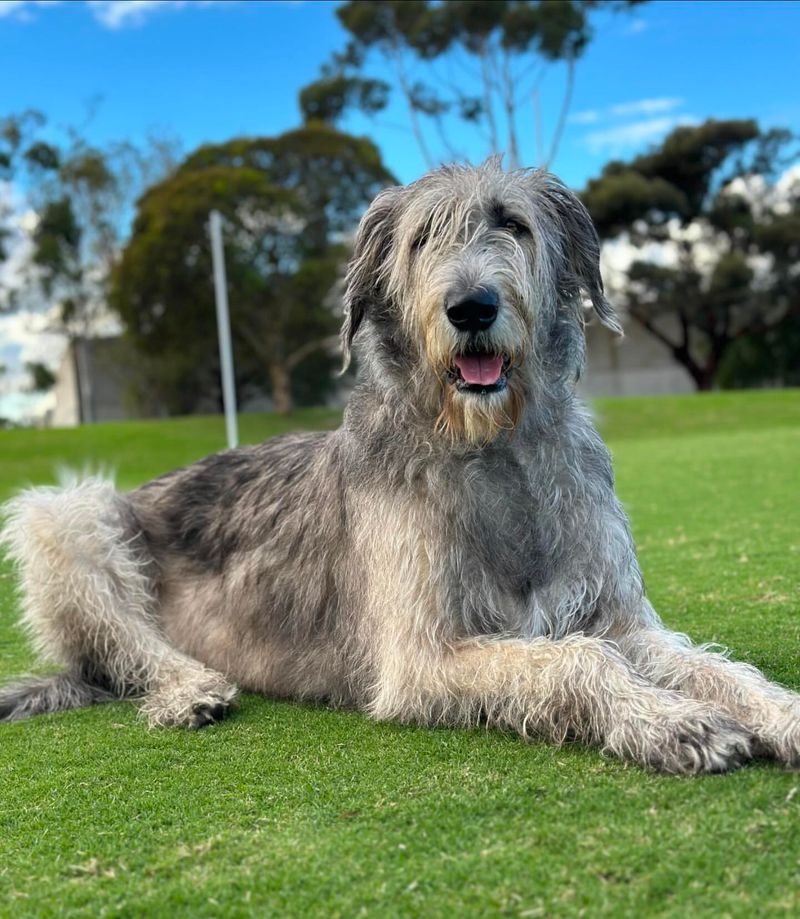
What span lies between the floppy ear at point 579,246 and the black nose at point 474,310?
32.7 inches

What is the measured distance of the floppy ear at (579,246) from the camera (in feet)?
16.0

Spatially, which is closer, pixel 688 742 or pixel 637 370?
pixel 688 742

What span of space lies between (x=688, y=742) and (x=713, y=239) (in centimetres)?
5488


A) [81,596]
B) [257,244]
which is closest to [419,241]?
[81,596]

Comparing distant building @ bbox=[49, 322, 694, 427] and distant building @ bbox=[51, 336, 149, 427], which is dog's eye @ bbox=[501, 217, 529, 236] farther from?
distant building @ bbox=[51, 336, 149, 427]

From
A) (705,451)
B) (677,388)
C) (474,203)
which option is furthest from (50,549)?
(677,388)

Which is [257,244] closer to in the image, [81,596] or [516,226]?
[81,596]

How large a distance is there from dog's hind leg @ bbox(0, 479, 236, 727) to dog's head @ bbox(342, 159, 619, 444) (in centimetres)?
193

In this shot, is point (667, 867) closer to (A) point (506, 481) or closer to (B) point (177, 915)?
(B) point (177, 915)

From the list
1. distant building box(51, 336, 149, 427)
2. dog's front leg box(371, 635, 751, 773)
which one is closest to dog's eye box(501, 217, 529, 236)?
dog's front leg box(371, 635, 751, 773)

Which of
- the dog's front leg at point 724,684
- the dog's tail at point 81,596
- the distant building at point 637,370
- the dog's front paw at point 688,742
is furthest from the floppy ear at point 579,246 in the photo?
the distant building at point 637,370

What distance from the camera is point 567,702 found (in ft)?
12.4

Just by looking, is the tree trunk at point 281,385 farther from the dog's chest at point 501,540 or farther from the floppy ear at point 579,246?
the dog's chest at point 501,540

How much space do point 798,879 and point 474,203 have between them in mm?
3024
